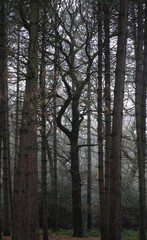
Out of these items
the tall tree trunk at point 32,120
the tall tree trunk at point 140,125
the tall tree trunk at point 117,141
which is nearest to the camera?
the tall tree trunk at point 32,120

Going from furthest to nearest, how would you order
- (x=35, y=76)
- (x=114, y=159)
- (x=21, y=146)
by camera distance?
(x=21, y=146)
(x=114, y=159)
(x=35, y=76)

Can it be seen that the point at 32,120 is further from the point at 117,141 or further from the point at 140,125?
the point at 140,125

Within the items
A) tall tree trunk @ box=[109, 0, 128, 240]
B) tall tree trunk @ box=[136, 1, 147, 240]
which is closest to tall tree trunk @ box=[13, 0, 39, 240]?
tall tree trunk @ box=[109, 0, 128, 240]

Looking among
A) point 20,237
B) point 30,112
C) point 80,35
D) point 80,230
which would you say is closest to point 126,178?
point 80,230

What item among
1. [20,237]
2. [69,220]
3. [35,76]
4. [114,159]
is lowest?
[69,220]

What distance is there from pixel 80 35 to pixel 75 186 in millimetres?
5916

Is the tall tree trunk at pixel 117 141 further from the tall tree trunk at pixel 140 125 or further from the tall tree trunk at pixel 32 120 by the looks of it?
the tall tree trunk at pixel 140 125

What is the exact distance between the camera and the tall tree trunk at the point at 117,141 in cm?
698

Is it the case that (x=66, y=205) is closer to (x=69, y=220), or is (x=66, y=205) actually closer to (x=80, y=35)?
(x=69, y=220)

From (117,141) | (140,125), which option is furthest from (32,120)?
(140,125)

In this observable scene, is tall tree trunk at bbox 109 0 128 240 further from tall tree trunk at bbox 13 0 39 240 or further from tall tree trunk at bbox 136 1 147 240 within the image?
tall tree trunk at bbox 136 1 147 240

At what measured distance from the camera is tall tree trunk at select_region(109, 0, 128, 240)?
6.98 metres

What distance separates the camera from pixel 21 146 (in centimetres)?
770

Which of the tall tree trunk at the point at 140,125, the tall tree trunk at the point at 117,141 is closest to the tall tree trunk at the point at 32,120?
the tall tree trunk at the point at 117,141
